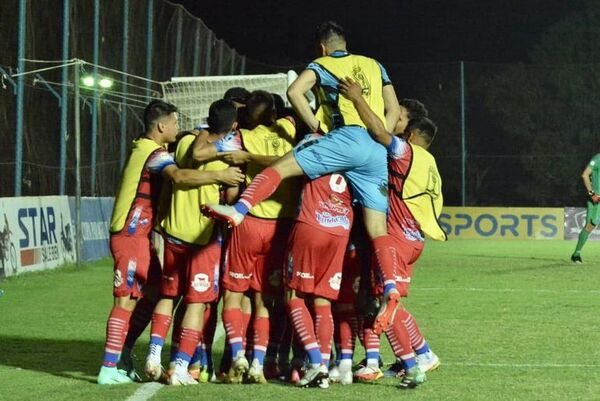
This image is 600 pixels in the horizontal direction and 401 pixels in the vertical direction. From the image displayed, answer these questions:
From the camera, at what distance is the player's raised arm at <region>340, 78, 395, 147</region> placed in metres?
8.11

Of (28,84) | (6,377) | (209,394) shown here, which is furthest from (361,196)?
(28,84)

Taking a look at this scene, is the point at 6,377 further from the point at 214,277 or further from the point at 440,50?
the point at 440,50

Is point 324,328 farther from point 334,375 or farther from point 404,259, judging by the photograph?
point 404,259

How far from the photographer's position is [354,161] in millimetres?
8055

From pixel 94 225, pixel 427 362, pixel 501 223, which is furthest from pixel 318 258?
pixel 501 223

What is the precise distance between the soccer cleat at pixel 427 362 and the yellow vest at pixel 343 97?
1.77 metres

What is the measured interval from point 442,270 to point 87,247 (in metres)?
5.98

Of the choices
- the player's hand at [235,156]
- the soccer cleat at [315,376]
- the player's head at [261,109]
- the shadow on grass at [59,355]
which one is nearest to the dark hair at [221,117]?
the player's hand at [235,156]

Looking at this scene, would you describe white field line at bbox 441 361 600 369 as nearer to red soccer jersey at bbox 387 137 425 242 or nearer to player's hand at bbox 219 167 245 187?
red soccer jersey at bbox 387 137 425 242

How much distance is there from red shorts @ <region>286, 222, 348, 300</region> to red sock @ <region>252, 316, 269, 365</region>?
44cm

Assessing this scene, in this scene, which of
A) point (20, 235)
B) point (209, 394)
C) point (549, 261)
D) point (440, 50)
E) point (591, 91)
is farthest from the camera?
point (440, 50)

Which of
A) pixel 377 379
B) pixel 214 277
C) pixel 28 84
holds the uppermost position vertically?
pixel 28 84

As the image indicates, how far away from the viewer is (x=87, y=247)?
21156mm

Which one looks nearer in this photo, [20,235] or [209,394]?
[209,394]
